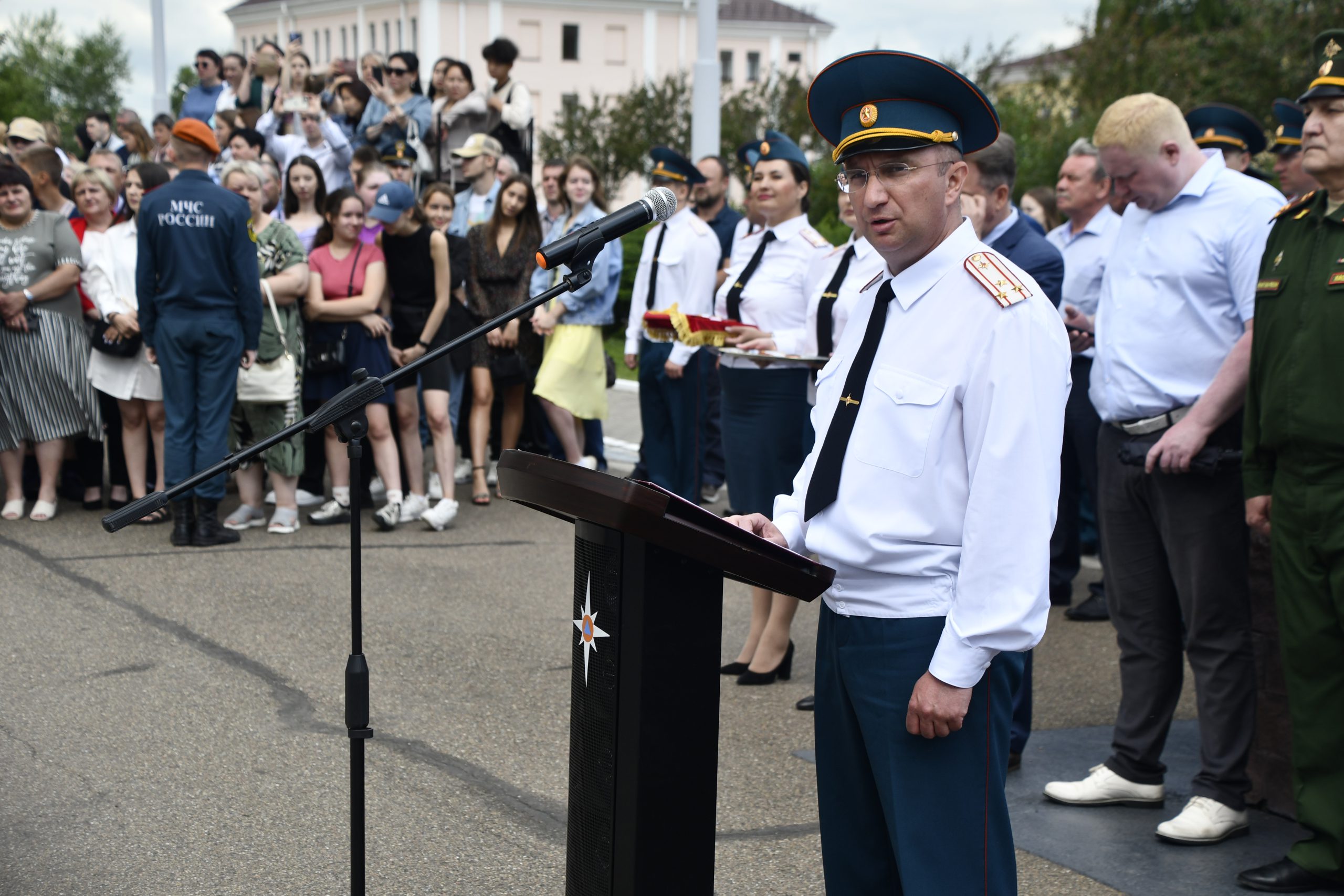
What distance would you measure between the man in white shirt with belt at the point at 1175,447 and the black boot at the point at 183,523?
5.28 meters

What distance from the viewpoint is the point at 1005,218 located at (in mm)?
5066

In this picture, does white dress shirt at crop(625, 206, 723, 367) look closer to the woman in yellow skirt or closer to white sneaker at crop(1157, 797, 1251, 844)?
the woman in yellow skirt

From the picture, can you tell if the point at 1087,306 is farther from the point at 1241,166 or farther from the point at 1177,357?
the point at 1177,357

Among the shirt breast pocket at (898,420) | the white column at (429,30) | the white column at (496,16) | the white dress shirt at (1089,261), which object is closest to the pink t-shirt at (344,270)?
the white dress shirt at (1089,261)

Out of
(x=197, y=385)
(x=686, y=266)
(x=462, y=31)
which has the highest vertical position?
(x=462, y=31)

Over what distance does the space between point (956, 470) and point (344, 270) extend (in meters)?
6.54

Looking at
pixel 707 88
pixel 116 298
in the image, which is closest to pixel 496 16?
pixel 707 88

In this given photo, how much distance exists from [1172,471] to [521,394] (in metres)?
6.18

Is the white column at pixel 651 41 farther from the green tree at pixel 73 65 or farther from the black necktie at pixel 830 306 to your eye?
the black necktie at pixel 830 306

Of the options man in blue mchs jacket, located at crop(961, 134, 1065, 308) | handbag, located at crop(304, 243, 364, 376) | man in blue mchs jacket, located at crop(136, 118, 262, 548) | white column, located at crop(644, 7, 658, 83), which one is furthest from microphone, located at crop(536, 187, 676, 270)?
white column, located at crop(644, 7, 658, 83)

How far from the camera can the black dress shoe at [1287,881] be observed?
3797mm

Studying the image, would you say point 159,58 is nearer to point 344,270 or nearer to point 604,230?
point 344,270

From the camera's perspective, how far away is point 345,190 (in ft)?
27.7

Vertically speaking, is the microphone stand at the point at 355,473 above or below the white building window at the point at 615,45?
below
